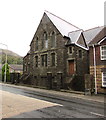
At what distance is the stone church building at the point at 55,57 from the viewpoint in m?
20.7

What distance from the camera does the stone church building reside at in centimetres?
2072

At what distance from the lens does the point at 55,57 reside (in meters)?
24.7

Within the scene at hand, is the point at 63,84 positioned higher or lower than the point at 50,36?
lower

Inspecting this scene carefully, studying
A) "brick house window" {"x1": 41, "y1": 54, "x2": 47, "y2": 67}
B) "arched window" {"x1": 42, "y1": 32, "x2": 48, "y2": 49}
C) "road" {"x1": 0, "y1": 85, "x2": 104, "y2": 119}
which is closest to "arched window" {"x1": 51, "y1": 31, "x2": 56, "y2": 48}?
"arched window" {"x1": 42, "y1": 32, "x2": 48, "y2": 49}

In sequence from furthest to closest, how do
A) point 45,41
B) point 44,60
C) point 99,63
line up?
point 45,41 → point 44,60 → point 99,63

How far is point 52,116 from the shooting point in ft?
22.4

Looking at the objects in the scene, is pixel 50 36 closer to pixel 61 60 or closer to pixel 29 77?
pixel 61 60

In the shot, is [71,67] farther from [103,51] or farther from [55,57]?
[103,51]

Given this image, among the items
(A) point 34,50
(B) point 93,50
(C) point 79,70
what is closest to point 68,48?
(C) point 79,70

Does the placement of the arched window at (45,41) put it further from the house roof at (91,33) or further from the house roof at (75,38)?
the house roof at (91,33)

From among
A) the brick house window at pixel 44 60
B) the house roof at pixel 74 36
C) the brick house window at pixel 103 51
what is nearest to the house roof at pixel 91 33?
the house roof at pixel 74 36

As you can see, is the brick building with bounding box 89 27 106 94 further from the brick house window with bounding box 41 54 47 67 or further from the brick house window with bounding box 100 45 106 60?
the brick house window with bounding box 41 54 47 67

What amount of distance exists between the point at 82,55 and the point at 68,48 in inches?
110

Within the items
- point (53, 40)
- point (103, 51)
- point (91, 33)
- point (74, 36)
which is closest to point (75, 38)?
point (74, 36)
